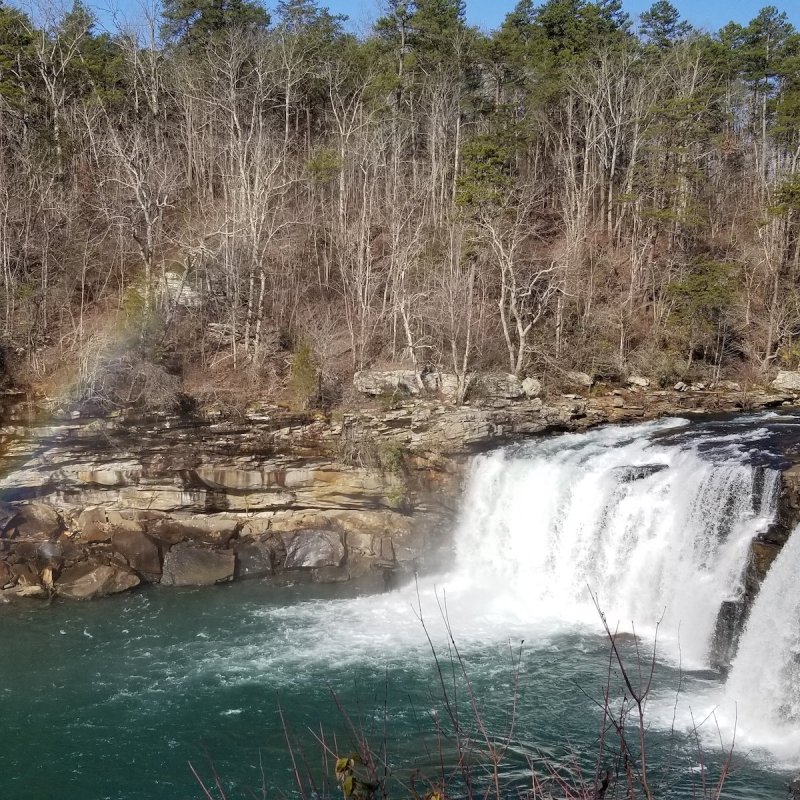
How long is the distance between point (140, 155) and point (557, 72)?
63.6ft

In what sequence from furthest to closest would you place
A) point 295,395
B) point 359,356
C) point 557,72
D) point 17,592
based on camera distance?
point 557,72
point 359,356
point 295,395
point 17,592

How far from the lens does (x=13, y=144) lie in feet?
96.1

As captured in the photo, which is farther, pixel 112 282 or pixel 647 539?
pixel 112 282

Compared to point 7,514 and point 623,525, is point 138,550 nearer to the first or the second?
point 7,514

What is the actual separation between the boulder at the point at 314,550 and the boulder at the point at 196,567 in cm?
158

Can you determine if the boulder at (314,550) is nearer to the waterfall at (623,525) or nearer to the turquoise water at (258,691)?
the turquoise water at (258,691)

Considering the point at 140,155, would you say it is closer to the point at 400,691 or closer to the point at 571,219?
the point at 571,219

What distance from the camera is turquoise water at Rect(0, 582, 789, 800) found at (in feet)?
38.3

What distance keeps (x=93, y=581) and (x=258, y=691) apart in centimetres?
674

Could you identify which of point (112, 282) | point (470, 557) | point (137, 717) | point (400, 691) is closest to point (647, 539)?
point (470, 557)

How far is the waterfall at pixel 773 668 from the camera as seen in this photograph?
12219 millimetres

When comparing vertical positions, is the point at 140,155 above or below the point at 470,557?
above

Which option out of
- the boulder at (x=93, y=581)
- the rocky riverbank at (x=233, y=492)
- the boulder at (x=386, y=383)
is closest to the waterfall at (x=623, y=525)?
the rocky riverbank at (x=233, y=492)

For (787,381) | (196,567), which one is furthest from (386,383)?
(787,381)
